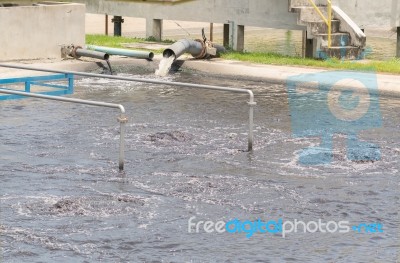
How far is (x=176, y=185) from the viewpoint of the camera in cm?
1677

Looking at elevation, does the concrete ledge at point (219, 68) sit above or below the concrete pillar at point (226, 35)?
below

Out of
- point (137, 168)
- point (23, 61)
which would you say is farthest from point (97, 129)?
point (23, 61)

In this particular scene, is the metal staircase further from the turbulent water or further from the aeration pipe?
the turbulent water

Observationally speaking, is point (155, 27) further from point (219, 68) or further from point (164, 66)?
point (219, 68)

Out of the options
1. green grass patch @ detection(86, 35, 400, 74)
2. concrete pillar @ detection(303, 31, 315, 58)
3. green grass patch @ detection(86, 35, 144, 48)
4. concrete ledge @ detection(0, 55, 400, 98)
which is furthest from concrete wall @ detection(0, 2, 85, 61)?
concrete pillar @ detection(303, 31, 315, 58)

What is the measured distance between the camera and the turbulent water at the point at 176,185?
44.5 feet

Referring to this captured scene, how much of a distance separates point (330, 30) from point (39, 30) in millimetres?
7571

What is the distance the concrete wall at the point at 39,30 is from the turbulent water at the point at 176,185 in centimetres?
460

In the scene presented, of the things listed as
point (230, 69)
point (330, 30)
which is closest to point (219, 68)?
point (230, 69)

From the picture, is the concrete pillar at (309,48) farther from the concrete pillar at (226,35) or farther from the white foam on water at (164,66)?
the white foam on water at (164,66)

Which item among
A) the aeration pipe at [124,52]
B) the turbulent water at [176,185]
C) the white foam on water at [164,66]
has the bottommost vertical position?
the turbulent water at [176,185]

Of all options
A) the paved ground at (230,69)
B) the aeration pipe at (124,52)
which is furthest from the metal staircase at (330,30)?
the aeration pipe at (124,52)

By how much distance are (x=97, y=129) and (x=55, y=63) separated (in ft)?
25.0

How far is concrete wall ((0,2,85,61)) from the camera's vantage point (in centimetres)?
2827
